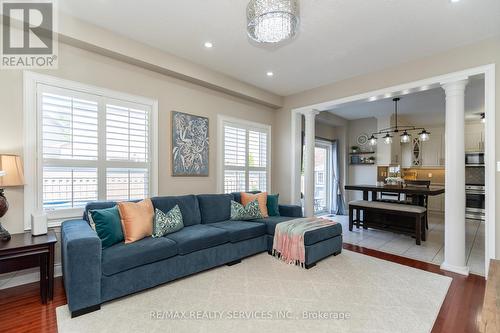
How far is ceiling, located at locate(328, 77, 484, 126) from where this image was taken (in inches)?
205

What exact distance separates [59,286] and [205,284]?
1588 mm

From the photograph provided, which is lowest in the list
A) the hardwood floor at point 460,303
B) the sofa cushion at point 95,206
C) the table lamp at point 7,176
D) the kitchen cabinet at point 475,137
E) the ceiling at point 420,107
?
the hardwood floor at point 460,303

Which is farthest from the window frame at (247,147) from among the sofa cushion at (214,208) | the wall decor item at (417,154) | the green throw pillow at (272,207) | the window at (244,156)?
the wall decor item at (417,154)

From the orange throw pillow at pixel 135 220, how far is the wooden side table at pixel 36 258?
2.09ft

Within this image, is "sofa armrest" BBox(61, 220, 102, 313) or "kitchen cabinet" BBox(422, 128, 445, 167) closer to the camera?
"sofa armrest" BBox(61, 220, 102, 313)

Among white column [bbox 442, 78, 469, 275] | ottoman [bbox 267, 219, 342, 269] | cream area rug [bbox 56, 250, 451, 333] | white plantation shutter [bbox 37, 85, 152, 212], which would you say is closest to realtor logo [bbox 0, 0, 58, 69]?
white plantation shutter [bbox 37, 85, 152, 212]

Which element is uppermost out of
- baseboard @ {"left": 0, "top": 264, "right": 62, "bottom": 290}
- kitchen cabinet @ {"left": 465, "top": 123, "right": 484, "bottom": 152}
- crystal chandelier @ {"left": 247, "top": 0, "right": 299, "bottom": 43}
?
crystal chandelier @ {"left": 247, "top": 0, "right": 299, "bottom": 43}

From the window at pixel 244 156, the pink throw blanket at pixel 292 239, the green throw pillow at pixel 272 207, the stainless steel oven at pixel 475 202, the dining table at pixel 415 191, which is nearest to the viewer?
the pink throw blanket at pixel 292 239

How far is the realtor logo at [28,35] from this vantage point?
2.54 m

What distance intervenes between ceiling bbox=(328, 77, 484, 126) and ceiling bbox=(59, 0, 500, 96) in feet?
4.51

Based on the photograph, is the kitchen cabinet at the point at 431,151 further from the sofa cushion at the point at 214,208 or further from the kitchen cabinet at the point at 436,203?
the sofa cushion at the point at 214,208

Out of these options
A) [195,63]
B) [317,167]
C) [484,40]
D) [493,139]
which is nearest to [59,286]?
[195,63]

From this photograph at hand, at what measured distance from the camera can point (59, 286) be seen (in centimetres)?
274

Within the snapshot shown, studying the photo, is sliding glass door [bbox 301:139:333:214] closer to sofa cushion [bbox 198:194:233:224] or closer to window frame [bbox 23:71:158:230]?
sofa cushion [bbox 198:194:233:224]
